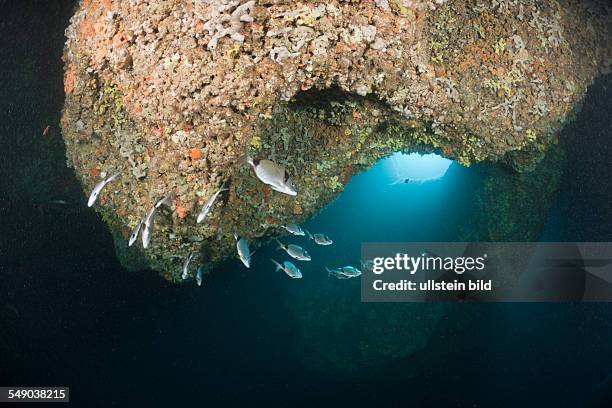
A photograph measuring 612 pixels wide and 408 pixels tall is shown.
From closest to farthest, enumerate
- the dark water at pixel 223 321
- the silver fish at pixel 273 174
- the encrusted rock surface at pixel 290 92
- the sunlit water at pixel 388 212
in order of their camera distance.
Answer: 1. the silver fish at pixel 273 174
2. the encrusted rock surface at pixel 290 92
3. the dark water at pixel 223 321
4. the sunlit water at pixel 388 212

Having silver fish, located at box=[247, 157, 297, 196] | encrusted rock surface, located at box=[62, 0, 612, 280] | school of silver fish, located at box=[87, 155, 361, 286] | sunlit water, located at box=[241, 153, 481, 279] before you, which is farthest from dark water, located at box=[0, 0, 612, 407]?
silver fish, located at box=[247, 157, 297, 196]

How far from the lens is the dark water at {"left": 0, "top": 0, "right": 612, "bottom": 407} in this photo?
238 inches

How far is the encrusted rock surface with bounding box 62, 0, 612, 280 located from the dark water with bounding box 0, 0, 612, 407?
1.44 m

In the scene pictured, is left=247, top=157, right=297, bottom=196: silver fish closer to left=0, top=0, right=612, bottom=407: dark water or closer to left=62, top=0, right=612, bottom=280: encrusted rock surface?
left=62, top=0, right=612, bottom=280: encrusted rock surface

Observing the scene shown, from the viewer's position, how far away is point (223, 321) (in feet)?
30.6

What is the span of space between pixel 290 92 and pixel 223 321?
719 cm

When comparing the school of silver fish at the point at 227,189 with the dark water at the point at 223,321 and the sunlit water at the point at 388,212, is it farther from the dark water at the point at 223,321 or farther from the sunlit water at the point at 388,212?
the sunlit water at the point at 388,212

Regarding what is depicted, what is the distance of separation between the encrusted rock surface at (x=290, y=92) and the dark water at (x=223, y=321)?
144 cm

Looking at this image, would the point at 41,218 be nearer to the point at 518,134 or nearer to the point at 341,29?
the point at 341,29

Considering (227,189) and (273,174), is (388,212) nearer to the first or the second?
(227,189)

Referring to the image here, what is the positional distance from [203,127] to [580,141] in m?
6.62

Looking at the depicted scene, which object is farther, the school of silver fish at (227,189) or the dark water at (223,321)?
the dark water at (223,321)

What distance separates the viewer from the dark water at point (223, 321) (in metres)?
6.05

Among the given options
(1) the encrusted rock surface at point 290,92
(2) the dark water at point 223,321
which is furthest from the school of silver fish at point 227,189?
(2) the dark water at point 223,321
